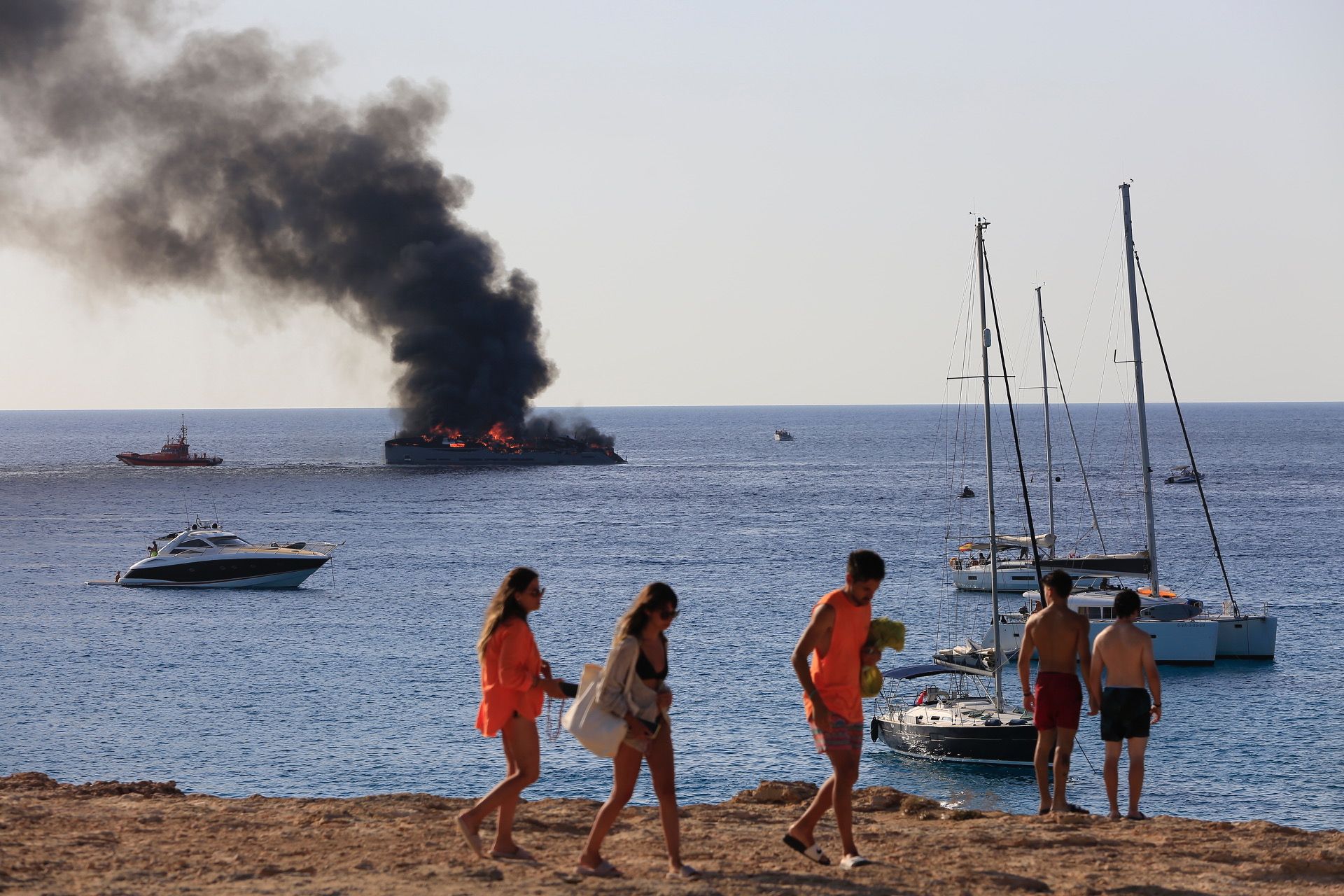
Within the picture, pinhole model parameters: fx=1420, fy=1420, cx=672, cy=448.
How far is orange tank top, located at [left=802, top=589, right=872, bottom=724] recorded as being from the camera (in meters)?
8.30

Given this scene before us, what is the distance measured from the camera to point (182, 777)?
1060 inches

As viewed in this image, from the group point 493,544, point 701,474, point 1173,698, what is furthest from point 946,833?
point 701,474

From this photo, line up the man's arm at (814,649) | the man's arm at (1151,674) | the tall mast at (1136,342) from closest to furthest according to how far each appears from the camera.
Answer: the man's arm at (814,649) → the man's arm at (1151,674) → the tall mast at (1136,342)

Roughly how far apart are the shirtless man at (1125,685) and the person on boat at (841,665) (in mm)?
2690

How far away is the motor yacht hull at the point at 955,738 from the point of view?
1067 inches

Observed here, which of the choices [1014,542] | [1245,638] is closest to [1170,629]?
[1245,638]

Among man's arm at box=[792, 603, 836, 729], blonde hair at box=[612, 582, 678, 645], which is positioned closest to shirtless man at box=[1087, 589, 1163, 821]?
man's arm at box=[792, 603, 836, 729]

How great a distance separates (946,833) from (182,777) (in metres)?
20.5

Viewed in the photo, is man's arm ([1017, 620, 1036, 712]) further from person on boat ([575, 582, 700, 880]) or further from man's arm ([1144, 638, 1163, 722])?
person on boat ([575, 582, 700, 880])

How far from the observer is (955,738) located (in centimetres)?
2753

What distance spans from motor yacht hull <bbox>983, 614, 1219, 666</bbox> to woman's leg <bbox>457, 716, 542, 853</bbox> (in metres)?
32.9

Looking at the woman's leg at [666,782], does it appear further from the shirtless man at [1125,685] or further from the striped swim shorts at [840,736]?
the shirtless man at [1125,685]

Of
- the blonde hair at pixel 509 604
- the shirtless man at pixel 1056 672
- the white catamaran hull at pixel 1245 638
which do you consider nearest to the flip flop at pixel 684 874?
the blonde hair at pixel 509 604

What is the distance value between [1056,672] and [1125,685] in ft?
1.63
